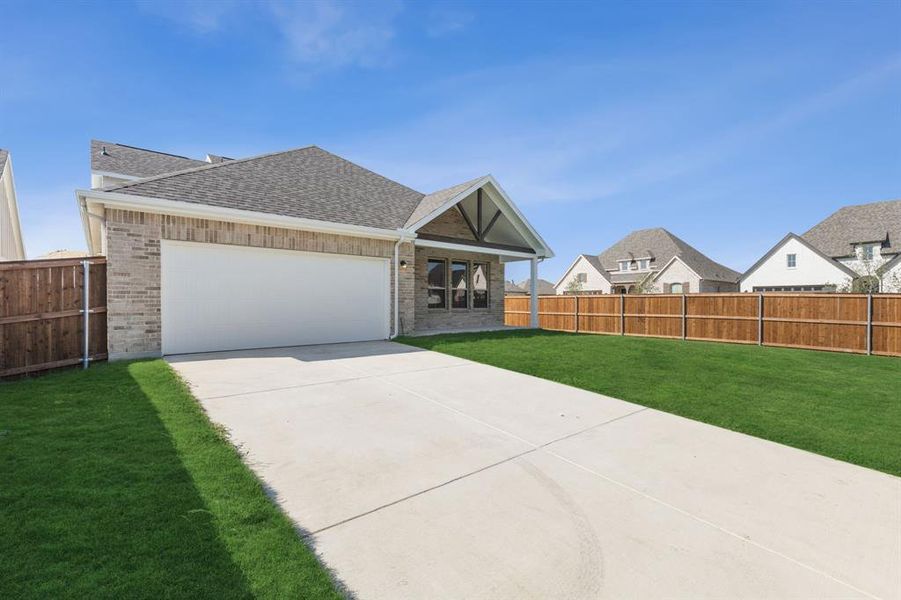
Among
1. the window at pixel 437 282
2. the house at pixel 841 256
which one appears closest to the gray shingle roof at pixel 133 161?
the window at pixel 437 282


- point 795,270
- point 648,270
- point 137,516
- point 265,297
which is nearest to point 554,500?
point 137,516

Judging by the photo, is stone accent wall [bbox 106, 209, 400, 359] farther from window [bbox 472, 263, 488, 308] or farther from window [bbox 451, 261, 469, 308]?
window [bbox 472, 263, 488, 308]

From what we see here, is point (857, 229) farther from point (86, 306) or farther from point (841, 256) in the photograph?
point (86, 306)

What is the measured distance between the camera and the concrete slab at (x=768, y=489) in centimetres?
265

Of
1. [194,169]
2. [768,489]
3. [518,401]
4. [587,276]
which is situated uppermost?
[194,169]

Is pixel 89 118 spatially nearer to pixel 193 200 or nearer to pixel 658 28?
pixel 193 200

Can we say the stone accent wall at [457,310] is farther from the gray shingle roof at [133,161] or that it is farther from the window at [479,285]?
the gray shingle roof at [133,161]

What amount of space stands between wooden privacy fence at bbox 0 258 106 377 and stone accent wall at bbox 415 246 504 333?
8398mm

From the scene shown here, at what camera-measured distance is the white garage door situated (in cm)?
835

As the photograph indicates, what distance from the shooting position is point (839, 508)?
321 centimetres

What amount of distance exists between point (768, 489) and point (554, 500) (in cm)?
202

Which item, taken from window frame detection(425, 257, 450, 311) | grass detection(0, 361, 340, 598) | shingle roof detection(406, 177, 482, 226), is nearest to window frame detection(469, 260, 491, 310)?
window frame detection(425, 257, 450, 311)

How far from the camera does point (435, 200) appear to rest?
1363 centimetres

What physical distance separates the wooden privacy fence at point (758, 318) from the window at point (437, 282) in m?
7.19
